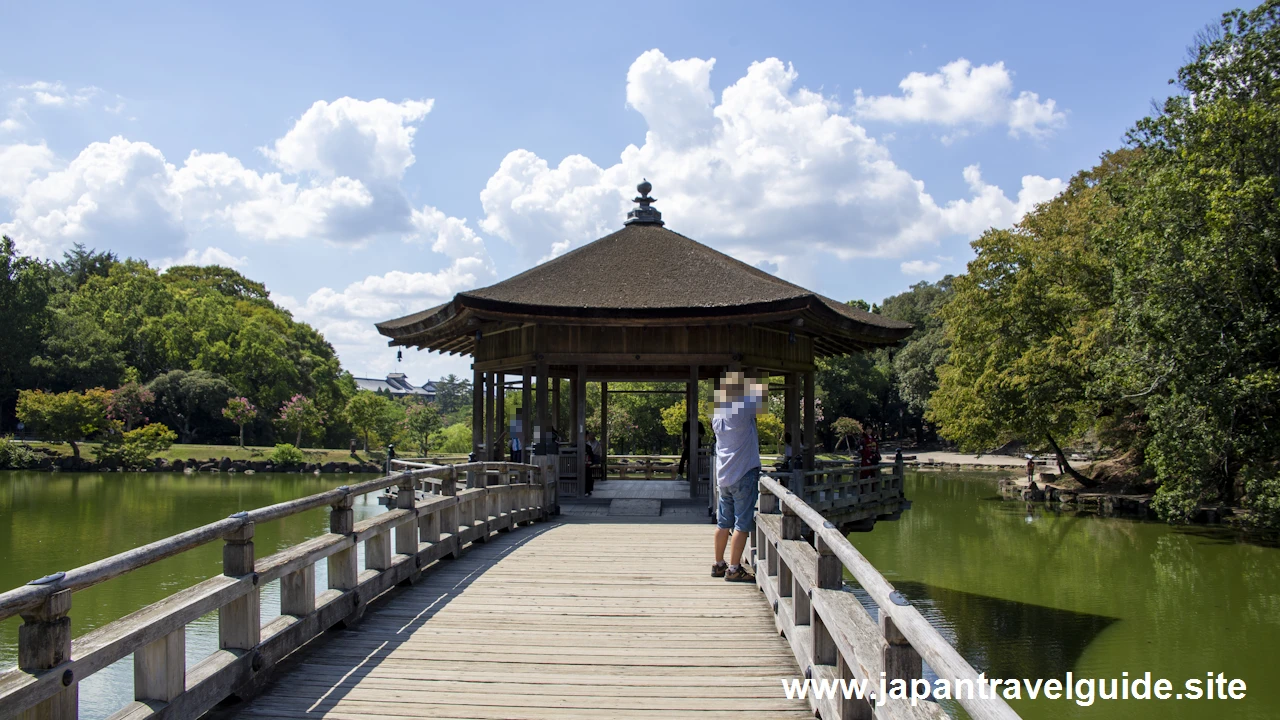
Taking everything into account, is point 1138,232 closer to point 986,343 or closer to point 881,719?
point 986,343

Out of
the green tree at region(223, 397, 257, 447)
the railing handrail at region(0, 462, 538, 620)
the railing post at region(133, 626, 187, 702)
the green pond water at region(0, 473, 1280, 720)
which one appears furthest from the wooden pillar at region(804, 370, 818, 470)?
the green tree at region(223, 397, 257, 447)

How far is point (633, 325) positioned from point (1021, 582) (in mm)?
9033

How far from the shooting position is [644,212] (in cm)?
1631

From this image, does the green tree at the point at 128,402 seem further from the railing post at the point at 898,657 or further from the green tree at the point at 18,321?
the railing post at the point at 898,657

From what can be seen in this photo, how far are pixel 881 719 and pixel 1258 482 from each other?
18.0 metres

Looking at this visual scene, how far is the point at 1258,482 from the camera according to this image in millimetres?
17016

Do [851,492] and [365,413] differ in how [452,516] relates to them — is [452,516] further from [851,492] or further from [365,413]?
[365,413]

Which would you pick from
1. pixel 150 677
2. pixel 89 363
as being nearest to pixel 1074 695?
pixel 150 677

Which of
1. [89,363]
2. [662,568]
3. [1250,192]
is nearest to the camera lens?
[662,568]

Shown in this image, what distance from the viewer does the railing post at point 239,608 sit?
4.15m

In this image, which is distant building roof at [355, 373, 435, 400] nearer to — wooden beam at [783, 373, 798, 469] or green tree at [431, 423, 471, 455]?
green tree at [431, 423, 471, 455]

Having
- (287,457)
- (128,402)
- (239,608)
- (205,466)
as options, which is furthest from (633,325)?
(128,402)

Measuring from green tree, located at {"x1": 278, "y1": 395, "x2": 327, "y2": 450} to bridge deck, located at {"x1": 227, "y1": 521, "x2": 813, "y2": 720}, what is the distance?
131 feet

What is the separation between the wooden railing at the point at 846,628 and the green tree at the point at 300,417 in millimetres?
42445
